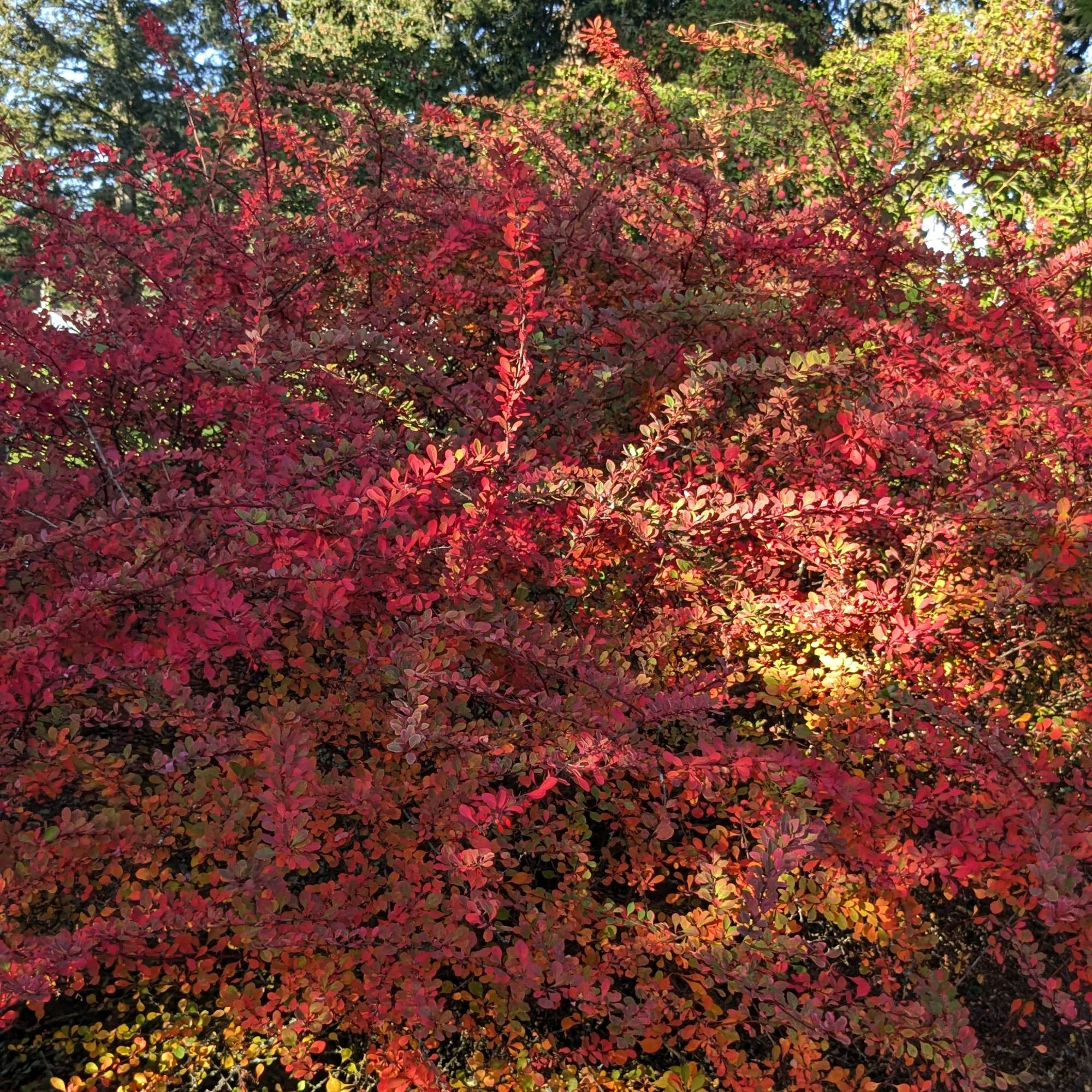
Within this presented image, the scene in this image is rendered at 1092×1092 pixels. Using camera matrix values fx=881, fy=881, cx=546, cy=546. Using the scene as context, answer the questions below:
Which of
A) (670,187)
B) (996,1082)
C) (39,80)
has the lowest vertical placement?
(996,1082)

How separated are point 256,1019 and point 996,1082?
63.0 inches

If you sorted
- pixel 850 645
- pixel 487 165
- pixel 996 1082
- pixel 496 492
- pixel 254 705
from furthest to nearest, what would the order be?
1. pixel 487 165
2. pixel 850 645
3. pixel 254 705
4. pixel 496 492
5. pixel 996 1082

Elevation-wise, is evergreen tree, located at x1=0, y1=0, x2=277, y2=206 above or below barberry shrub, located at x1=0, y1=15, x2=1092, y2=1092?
above

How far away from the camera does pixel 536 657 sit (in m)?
1.87

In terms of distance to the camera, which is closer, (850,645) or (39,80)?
(850,645)

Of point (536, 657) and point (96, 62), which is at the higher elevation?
point (96, 62)

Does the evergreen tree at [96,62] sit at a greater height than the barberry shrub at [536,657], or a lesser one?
greater

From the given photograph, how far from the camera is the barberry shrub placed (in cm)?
185

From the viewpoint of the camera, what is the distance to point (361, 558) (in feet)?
6.53

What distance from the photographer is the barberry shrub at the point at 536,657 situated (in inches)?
72.8

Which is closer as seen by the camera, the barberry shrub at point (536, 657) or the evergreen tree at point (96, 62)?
the barberry shrub at point (536, 657)

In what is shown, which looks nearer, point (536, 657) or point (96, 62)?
point (536, 657)

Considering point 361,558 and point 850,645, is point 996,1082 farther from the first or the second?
point 361,558

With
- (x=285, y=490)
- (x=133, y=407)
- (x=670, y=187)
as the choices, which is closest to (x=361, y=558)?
(x=285, y=490)
